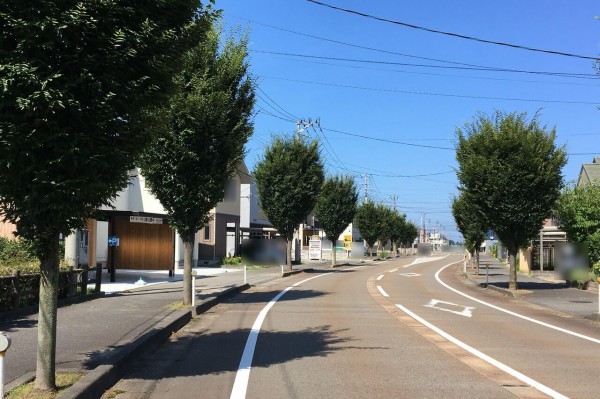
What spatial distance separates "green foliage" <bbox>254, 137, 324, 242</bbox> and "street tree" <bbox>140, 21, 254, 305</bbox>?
17.6m

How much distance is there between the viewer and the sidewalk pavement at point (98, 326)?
25.3 feet

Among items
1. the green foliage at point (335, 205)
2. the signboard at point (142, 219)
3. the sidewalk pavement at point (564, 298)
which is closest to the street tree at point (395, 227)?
the green foliage at point (335, 205)

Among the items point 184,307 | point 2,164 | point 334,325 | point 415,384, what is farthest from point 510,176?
point 2,164

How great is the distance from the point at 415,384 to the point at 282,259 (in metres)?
34.5

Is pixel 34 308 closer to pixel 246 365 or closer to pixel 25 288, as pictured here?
pixel 25 288

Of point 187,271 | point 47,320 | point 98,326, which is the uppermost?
point 47,320

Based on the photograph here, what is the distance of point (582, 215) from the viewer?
21.0 m

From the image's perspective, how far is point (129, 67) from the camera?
6027 millimetres

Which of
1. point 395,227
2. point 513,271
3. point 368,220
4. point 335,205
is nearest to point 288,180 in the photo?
point 335,205

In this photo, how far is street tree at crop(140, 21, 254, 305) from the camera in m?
14.4

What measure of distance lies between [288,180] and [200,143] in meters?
18.6

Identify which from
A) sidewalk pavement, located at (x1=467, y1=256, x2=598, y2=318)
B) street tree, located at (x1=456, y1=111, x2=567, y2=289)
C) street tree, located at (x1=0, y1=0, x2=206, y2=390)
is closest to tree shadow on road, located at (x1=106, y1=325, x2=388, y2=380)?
street tree, located at (x1=0, y1=0, x2=206, y2=390)

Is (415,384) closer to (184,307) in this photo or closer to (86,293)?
(184,307)

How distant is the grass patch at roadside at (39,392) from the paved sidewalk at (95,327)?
63 cm
